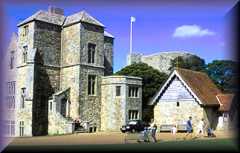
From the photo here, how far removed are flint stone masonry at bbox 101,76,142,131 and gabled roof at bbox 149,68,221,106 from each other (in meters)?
1.79

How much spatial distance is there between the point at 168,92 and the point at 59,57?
25.1ft

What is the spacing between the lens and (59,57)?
28594 mm

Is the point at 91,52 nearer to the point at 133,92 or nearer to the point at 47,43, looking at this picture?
the point at 47,43

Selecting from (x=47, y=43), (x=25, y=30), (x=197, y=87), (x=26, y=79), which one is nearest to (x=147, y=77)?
(x=197, y=87)

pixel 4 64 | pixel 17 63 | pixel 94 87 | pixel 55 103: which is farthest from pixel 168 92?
pixel 4 64

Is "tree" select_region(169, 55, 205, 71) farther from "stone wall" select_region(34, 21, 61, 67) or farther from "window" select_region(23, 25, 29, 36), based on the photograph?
"window" select_region(23, 25, 29, 36)

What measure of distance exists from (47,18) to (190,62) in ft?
47.1

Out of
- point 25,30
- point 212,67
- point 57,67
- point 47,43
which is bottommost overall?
point 57,67

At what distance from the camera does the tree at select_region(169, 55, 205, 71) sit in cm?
3566

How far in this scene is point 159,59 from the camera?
36500 millimetres

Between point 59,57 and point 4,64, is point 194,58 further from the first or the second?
point 4,64

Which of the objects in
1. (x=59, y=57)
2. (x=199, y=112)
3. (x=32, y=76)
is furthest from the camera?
(x=59, y=57)

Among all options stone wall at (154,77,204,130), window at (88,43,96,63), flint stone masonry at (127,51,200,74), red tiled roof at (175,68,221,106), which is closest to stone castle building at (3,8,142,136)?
window at (88,43,96,63)

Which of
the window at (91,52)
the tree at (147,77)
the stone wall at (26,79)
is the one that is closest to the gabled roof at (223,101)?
the tree at (147,77)
